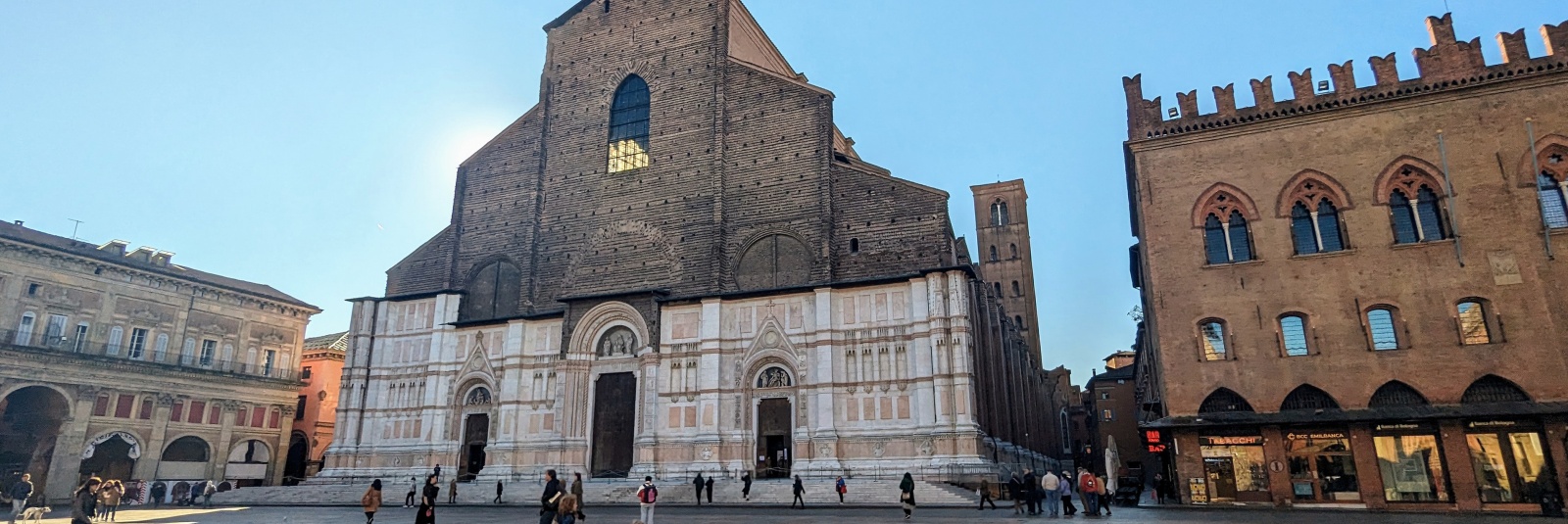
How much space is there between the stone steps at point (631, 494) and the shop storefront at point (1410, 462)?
344 inches

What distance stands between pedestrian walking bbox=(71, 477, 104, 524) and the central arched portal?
21785 mm

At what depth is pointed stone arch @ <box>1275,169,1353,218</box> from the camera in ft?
64.3

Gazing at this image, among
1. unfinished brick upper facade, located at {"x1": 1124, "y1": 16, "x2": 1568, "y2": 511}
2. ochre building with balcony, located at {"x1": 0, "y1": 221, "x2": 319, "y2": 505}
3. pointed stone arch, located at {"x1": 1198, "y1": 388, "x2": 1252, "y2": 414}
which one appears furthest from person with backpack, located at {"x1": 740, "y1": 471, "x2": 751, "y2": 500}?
ochre building with balcony, located at {"x1": 0, "y1": 221, "x2": 319, "y2": 505}

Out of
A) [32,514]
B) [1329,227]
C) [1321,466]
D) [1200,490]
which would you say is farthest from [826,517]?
[32,514]

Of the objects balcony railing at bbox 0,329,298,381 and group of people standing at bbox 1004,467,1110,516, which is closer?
group of people standing at bbox 1004,467,1110,516

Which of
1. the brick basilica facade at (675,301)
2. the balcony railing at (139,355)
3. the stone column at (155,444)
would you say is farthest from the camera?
the stone column at (155,444)

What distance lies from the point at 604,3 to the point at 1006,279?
31.3 meters

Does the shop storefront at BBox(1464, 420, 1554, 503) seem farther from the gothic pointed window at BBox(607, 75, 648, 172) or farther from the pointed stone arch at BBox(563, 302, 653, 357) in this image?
the gothic pointed window at BBox(607, 75, 648, 172)

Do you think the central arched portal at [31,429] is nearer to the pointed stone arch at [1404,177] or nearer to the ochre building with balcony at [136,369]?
the ochre building with balcony at [136,369]

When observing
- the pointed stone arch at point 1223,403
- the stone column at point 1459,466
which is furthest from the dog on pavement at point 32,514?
the stone column at point 1459,466

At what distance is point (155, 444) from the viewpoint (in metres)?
33.2

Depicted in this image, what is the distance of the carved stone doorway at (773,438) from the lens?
25.4m

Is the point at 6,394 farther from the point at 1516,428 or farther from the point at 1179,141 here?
the point at 1516,428

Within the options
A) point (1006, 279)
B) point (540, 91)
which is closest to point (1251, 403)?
point (540, 91)
